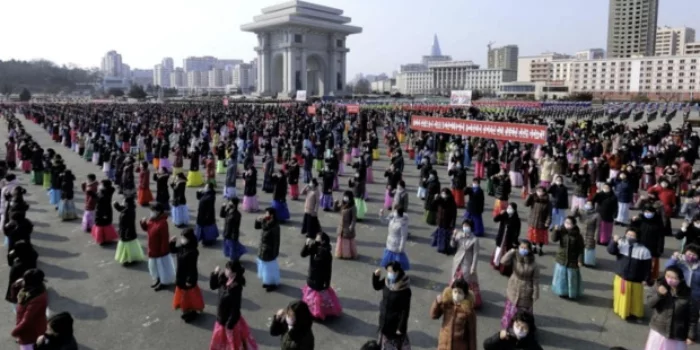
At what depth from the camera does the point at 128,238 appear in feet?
27.6

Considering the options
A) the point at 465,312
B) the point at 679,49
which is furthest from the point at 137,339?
the point at 679,49

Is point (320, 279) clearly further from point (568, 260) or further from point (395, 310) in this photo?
point (568, 260)

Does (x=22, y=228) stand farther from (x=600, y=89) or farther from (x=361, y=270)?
(x=600, y=89)

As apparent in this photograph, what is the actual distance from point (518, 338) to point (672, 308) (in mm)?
2195

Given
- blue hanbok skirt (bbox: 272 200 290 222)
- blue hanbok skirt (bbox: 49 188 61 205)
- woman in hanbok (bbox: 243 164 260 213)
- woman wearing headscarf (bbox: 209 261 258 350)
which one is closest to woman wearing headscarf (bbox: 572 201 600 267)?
woman wearing headscarf (bbox: 209 261 258 350)

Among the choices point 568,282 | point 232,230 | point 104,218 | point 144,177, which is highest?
point 144,177

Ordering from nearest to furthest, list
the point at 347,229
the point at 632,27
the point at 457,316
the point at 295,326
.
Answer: the point at 295,326 < the point at 457,316 < the point at 347,229 < the point at 632,27

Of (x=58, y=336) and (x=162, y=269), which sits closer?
(x=58, y=336)

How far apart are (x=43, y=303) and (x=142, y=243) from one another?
4411 mm

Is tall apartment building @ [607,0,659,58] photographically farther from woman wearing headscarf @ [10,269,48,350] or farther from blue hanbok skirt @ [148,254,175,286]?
woman wearing headscarf @ [10,269,48,350]

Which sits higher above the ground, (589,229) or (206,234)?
(589,229)

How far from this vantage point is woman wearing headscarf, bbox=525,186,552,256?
28.6 feet

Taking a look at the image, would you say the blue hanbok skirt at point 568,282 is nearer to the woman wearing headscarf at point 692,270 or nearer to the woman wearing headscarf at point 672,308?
the woman wearing headscarf at point 692,270

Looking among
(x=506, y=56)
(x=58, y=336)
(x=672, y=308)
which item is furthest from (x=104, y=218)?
(x=506, y=56)
